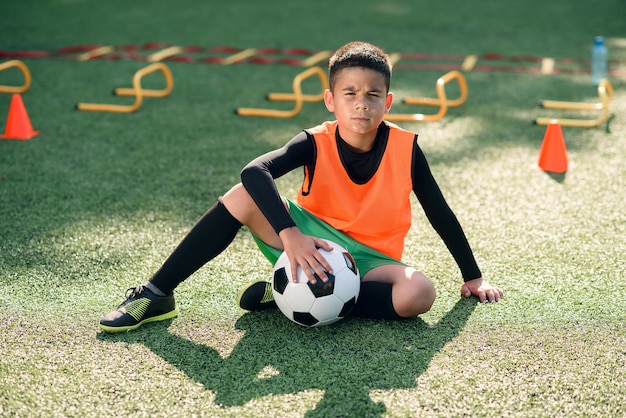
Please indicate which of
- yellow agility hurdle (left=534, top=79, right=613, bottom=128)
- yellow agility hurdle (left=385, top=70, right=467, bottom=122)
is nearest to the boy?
yellow agility hurdle (left=385, top=70, right=467, bottom=122)

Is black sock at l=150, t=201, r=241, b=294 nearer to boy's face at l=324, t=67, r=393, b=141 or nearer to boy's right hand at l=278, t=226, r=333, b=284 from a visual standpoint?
boy's right hand at l=278, t=226, r=333, b=284

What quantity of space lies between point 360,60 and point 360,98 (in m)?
0.13

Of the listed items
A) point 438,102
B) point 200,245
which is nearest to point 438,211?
point 200,245

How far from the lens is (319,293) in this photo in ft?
8.25

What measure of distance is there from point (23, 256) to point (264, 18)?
272 inches

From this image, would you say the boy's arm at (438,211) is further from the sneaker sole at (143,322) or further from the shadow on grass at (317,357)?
the sneaker sole at (143,322)

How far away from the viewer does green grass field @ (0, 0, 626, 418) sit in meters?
2.25

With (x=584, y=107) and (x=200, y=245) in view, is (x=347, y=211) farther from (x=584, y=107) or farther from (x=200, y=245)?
(x=584, y=107)

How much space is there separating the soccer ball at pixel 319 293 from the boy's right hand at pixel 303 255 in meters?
0.03

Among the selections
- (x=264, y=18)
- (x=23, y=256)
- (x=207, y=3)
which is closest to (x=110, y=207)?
(x=23, y=256)

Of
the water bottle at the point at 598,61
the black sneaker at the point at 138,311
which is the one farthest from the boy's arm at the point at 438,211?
the water bottle at the point at 598,61

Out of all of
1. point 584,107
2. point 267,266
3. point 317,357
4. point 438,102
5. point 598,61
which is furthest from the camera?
point 598,61

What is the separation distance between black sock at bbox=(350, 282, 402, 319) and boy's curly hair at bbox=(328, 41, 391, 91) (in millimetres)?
716

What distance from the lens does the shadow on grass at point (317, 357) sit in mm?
2244
